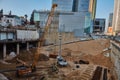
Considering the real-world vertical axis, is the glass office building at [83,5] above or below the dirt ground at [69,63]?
above

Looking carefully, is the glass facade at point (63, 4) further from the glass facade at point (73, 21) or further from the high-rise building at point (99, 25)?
the high-rise building at point (99, 25)

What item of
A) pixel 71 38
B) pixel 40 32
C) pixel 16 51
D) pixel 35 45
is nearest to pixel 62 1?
pixel 71 38

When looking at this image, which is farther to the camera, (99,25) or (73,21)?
(99,25)

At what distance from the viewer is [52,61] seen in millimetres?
49812

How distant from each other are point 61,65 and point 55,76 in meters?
8.81

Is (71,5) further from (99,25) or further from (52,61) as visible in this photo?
(52,61)

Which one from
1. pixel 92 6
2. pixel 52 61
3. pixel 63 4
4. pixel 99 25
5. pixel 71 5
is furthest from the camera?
pixel 99 25

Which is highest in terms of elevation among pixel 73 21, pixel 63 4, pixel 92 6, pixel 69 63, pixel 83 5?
pixel 92 6

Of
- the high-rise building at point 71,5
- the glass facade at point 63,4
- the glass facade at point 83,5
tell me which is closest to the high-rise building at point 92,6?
the glass facade at point 83,5

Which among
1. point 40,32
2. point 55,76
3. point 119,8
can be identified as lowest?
point 55,76

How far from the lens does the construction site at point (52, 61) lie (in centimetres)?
3478

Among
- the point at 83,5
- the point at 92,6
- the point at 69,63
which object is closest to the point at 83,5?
the point at 83,5

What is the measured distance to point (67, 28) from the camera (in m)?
114

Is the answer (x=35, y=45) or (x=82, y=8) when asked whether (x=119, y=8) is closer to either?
(x=82, y=8)
